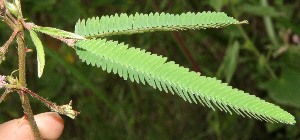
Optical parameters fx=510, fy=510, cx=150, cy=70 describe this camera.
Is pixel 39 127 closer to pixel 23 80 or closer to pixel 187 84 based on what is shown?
pixel 23 80

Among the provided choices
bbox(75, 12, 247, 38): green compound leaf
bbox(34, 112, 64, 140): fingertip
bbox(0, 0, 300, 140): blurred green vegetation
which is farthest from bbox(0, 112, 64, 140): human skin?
bbox(0, 0, 300, 140): blurred green vegetation

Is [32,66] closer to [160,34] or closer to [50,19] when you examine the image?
[50,19]

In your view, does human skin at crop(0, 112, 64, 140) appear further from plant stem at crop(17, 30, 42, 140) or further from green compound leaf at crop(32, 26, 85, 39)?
green compound leaf at crop(32, 26, 85, 39)

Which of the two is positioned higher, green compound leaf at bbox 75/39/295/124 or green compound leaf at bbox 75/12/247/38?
green compound leaf at bbox 75/12/247/38

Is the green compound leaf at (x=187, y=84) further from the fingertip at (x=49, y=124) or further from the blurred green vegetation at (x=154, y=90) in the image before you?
the blurred green vegetation at (x=154, y=90)

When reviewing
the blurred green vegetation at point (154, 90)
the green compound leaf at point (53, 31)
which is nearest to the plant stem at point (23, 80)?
the green compound leaf at point (53, 31)

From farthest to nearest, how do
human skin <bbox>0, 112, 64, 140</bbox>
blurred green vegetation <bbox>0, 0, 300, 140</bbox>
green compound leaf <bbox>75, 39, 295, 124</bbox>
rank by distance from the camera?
blurred green vegetation <bbox>0, 0, 300, 140</bbox>
human skin <bbox>0, 112, 64, 140</bbox>
green compound leaf <bbox>75, 39, 295, 124</bbox>
